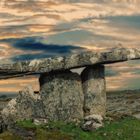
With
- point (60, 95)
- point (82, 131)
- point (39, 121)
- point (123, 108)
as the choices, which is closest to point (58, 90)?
point (60, 95)

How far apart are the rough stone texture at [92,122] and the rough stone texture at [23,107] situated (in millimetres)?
5096

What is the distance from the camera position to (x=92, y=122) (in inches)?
1655

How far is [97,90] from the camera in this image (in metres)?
47.4

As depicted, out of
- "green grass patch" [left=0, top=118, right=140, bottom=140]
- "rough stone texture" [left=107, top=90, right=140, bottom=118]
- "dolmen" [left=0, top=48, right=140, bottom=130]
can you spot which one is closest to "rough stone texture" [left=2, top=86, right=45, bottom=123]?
"dolmen" [left=0, top=48, right=140, bottom=130]

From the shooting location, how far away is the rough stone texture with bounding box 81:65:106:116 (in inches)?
1853

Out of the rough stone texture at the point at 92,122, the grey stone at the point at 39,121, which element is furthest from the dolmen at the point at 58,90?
the rough stone texture at the point at 92,122

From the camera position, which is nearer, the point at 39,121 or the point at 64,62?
the point at 39,121

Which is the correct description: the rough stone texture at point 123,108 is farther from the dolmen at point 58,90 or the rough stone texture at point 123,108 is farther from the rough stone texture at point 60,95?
the rough stone texture at point 60,95

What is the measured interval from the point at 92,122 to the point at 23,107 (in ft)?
22.6

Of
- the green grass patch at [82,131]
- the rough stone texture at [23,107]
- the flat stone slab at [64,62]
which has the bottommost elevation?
the green grass patch at [82,131]

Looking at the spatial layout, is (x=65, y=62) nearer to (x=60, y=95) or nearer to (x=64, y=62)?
(x=64, y=62)

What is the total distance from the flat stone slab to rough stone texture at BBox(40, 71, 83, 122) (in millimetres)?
1181

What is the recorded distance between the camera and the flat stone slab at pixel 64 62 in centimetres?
4491

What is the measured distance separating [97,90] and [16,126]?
9.56m
